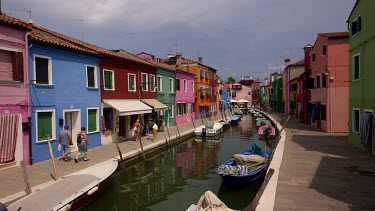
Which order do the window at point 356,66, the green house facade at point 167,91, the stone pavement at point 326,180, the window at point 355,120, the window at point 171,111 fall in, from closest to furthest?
the stone pavement at point 326,180 < the window at point 356,66 < the window at point 355,120 < the green house facade at point 167,91 < the window at point 171,111

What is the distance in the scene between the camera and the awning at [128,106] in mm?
18484

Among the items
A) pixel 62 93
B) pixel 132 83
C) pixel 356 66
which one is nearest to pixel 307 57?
pixel 356 66

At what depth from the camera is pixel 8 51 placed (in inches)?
476

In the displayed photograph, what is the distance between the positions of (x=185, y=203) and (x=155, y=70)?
1739cm

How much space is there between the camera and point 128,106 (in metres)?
19.9

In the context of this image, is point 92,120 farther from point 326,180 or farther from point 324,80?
point 324,80

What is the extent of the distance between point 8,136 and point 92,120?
19.4 ft

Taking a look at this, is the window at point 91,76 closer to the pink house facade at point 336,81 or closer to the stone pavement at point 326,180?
the stone pavement at point 326,180

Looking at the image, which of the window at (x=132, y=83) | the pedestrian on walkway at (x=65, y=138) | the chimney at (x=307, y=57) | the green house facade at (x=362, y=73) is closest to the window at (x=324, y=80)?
the chimney at (x=307, y=57)

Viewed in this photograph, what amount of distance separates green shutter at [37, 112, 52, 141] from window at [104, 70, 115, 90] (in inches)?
204

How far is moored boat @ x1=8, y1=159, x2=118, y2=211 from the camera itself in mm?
7727

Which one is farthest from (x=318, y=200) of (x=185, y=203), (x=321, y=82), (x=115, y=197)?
(x=321, y=82)

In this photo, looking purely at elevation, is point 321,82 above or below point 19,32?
below

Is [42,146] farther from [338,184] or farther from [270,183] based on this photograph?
[338,184]
